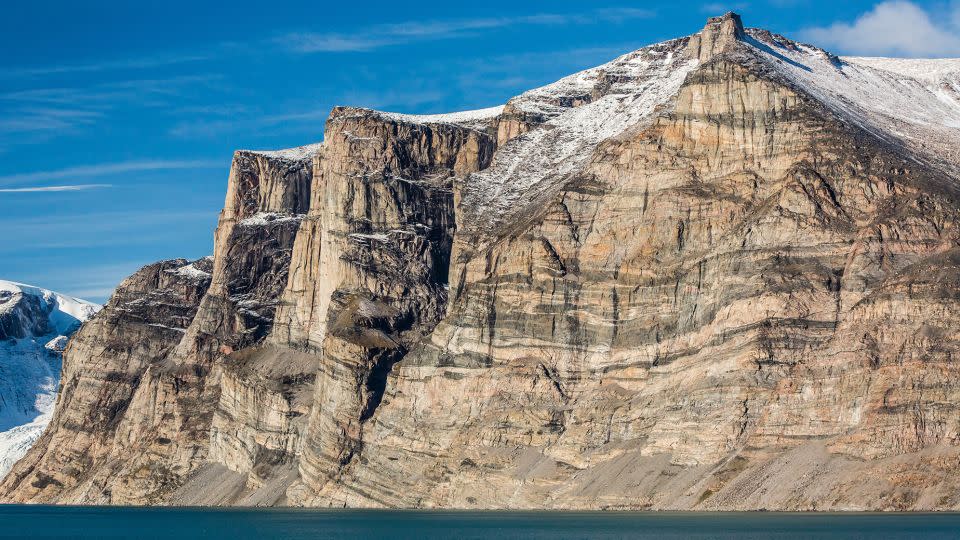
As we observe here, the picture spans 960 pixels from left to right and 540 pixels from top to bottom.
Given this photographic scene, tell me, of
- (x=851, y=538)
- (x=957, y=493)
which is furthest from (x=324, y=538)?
(x=957, y=493)

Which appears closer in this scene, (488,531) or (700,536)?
(700,536)

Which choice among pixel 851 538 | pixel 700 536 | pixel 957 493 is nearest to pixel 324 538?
pixel 700 536

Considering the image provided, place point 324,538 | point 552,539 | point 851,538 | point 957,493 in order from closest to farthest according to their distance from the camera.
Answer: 1. point 851,538
2. point 552,539
3. point 324,538
4. point 957,493

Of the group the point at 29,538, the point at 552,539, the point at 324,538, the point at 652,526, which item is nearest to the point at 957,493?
the point at 652,526

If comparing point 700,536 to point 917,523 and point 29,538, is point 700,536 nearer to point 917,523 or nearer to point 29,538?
point 917,523

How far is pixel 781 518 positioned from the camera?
193 meters

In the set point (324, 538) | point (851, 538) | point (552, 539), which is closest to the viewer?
point (851, 538)

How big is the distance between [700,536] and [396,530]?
42.3 m

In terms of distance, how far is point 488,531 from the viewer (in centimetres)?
18900

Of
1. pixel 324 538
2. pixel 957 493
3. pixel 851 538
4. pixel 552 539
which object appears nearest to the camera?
pixel 851 538

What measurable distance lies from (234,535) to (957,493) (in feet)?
274

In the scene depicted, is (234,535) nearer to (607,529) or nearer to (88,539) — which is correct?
(88,539)

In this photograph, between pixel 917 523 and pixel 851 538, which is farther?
pixel 917 523

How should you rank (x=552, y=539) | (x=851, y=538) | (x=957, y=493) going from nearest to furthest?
(x=851, y=538), (x=552, y=539), (x=957, y=493)
